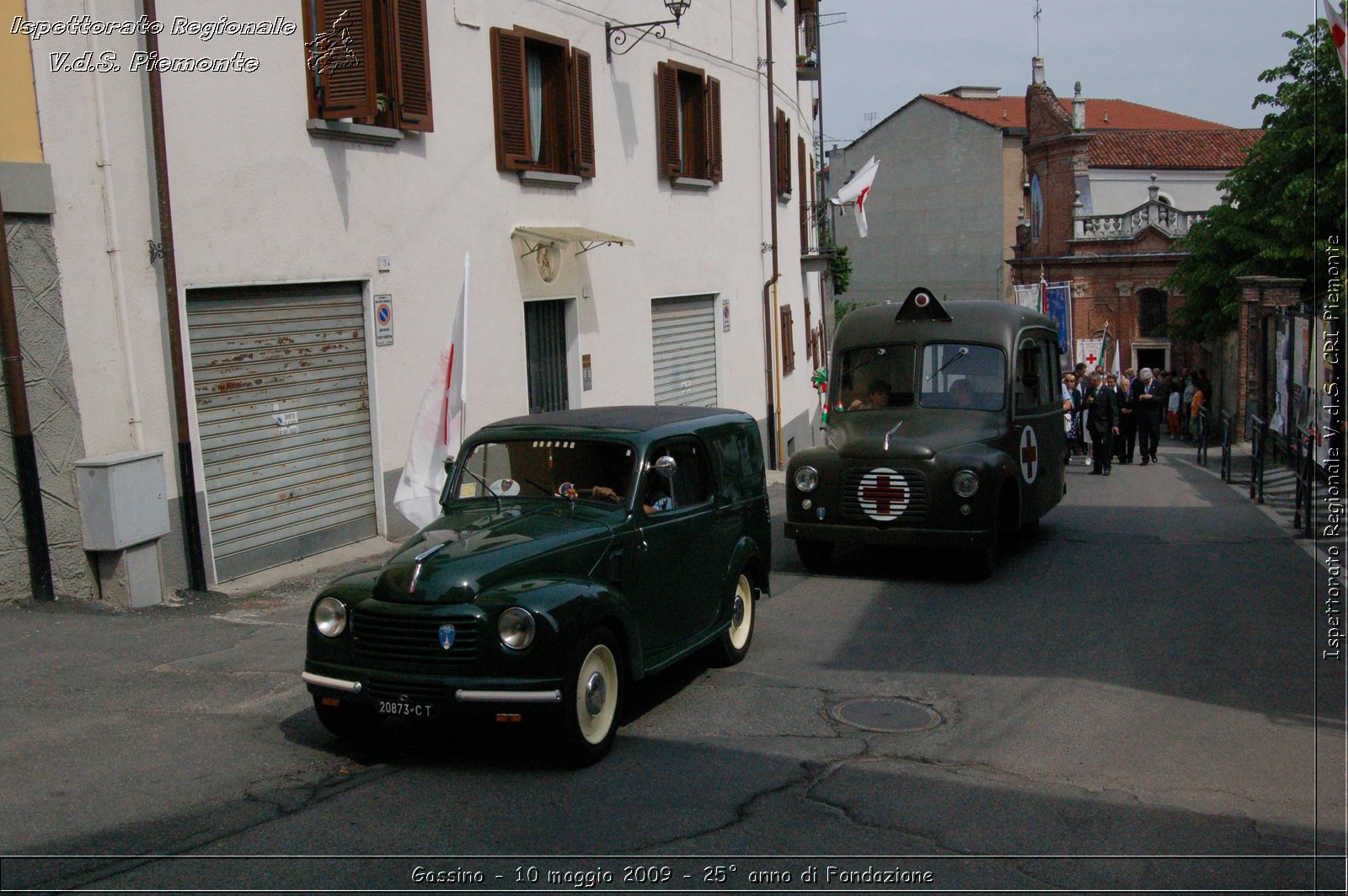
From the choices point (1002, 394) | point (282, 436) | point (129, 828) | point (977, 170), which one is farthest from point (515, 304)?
point (977, 170)

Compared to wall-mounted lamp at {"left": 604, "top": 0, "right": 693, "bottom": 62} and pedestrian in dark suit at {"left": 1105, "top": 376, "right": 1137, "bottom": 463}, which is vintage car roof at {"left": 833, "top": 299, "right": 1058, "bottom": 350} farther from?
pedestrian in dark suit at {"left": 1105, "top": 376, "right": 1137, "bottom": 463}

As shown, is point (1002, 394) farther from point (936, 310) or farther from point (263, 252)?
point (263, 252)

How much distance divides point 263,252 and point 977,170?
55.3 m

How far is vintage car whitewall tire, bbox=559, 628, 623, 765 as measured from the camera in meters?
5.83

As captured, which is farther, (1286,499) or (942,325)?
(1286,499)

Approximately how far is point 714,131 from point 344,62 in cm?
956

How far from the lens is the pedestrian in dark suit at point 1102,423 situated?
69.2 feet

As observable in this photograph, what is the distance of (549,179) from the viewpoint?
1488 centimetres

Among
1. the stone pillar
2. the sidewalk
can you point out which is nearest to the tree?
the stone pillar

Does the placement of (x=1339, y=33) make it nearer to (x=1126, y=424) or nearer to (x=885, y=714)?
(x=885, y=714)

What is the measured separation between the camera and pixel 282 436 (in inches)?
433

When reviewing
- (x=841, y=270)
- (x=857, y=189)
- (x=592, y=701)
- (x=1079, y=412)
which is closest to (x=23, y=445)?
(x=592, y=701)

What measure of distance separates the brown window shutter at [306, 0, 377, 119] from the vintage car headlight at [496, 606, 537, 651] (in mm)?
6960

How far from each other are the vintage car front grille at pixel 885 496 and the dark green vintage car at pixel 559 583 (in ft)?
9.61
